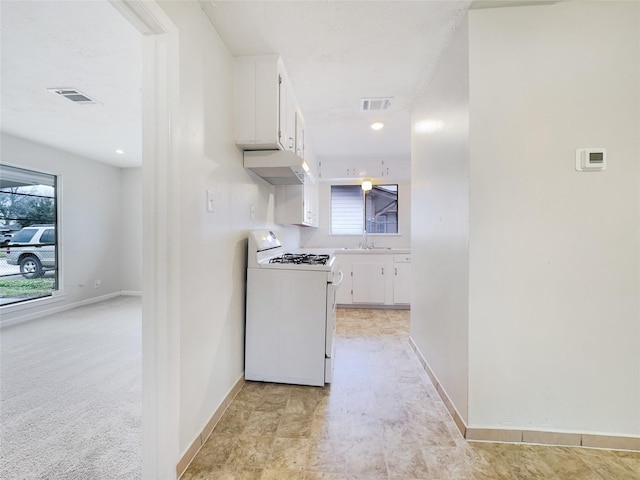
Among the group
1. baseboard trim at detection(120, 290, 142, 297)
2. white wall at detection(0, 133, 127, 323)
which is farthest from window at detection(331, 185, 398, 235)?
white wall at detection(0, 133, 127, 323)

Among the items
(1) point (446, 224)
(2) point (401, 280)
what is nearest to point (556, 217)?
(1) point (446, 224)

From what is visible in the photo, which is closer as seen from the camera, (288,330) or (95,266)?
(288,330)

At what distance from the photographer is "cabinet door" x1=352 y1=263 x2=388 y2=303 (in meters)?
4.39

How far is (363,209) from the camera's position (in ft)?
17.0

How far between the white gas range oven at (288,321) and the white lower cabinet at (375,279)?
2.23 meters

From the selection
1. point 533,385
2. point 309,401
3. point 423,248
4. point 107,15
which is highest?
point 107,15

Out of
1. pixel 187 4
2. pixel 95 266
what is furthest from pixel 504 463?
pixel 95 266

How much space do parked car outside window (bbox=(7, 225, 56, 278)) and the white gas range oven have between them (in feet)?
12.6

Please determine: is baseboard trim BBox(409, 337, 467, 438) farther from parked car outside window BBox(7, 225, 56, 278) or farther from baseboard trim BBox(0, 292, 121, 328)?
parked car outside window BBox(7, 225, 56, 278)

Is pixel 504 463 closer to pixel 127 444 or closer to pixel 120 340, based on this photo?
Answer: pixel 127 444

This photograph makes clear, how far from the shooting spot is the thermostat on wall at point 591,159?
150 cm

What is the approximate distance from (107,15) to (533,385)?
127 inches

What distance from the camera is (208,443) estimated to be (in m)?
1.55

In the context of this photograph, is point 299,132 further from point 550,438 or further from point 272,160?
point 550,438
